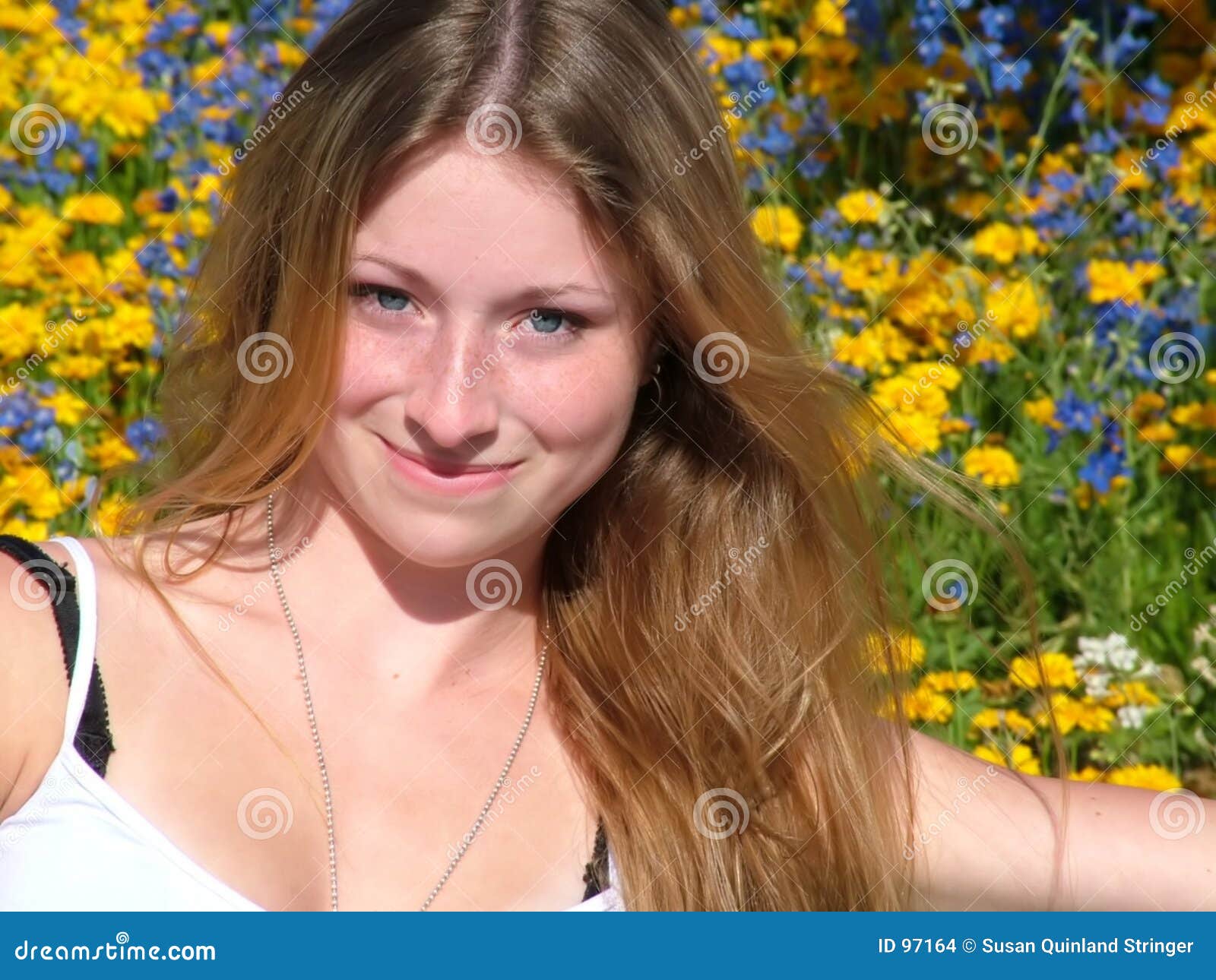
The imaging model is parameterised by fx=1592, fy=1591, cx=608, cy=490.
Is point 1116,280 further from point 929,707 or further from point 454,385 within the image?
point 454,385

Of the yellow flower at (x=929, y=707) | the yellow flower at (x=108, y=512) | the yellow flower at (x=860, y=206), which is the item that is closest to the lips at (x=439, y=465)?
the yellow flower at (x=108, y=512)

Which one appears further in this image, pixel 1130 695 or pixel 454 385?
pixel 1130 695

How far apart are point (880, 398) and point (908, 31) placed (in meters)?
1.17

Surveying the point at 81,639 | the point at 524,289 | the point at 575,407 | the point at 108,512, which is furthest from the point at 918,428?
the point at 81,639

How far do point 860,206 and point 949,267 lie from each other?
238 mm

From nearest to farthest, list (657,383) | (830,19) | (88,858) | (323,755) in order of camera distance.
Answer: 1. (88,858)
2. (323,755)
3. (657,383)
4. (830,19)

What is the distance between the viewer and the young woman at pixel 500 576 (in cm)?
189

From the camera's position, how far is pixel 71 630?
1932 mm

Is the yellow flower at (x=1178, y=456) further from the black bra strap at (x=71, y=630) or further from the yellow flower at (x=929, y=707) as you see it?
the black bra strap at (x=71, y=630)

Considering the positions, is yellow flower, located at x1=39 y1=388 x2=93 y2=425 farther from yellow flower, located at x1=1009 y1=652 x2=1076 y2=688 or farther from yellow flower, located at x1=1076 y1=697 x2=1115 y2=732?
yellow flower, located at x1=1076 y1=697 x2=1115 y2=732

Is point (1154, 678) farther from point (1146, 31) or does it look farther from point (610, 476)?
point (1146, 31)

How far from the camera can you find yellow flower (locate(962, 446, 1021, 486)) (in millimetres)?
3010

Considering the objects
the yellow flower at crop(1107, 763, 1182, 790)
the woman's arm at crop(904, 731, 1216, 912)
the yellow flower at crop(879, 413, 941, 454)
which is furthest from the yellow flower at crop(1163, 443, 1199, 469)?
the woman's arm at crop(904, 731, 1216, 912)

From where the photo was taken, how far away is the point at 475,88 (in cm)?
192
